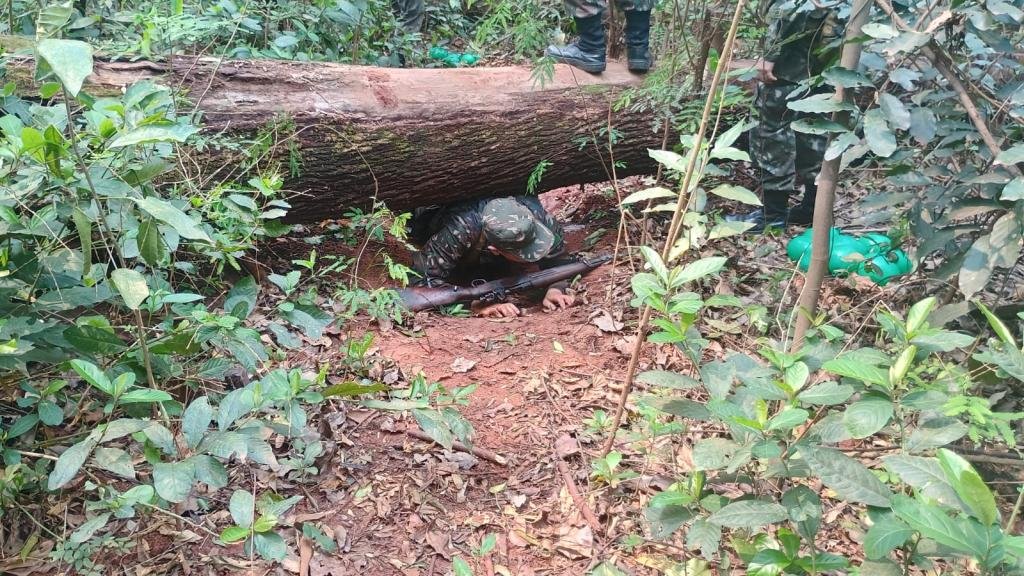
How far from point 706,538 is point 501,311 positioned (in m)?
3.19

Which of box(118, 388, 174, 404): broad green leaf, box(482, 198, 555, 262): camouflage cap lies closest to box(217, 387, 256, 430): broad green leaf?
box(118, 388, 174, 404): broad green leaf

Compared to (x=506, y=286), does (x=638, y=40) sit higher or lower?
higher

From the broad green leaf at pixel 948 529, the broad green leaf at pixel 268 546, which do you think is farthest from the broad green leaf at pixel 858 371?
the broad green leaf at pixel 268 546

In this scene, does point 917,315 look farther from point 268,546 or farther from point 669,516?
point 268,546

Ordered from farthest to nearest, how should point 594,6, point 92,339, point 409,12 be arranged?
point 409,12 → point 594,6 → point 92,339

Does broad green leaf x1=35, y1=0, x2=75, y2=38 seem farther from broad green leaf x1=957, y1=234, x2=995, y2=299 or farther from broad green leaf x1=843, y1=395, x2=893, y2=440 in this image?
broad green leaf x1=957, y1=234, x2=995, y2=299

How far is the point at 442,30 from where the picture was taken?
25.3ft

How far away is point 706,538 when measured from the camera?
1741 mm

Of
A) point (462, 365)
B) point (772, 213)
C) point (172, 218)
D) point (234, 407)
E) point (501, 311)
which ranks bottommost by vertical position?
point (501, 311)

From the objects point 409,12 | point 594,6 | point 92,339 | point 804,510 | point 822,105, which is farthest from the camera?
point 409,12

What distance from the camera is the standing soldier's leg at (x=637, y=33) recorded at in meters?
4.88

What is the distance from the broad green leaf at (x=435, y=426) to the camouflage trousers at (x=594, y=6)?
3.72 m

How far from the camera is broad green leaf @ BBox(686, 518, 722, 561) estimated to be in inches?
67.8

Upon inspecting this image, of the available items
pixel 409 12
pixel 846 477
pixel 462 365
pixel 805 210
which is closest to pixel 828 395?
pixel 846 477
